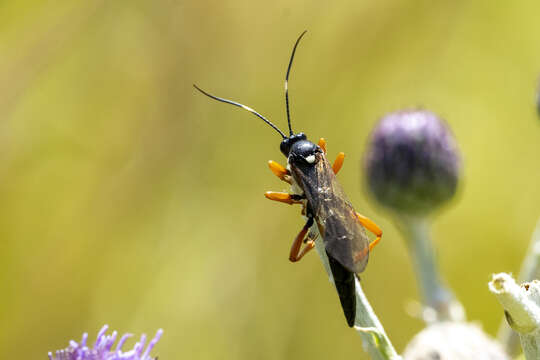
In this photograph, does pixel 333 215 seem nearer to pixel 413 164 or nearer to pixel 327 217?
pixel 327 217

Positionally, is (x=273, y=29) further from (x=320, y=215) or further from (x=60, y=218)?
(x=320, y=215)

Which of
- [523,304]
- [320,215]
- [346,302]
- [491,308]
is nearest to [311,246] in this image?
[320,215]

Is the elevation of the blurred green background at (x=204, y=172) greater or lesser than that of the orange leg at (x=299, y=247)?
greater

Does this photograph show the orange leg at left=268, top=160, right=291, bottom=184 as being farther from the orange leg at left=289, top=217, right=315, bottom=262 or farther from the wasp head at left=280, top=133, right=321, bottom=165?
the orange leg at left=289, top=217, right=315, bottom=262

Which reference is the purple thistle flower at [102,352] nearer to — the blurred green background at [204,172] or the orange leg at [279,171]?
the orange leg at [279,171]

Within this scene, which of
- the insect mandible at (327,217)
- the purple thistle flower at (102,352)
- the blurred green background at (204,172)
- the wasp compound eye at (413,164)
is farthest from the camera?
the blurred green background at (204,172)

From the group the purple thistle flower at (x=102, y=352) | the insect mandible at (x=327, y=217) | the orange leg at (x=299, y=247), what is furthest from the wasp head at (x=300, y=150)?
the purple thistle flower at (x=102, y=352)
